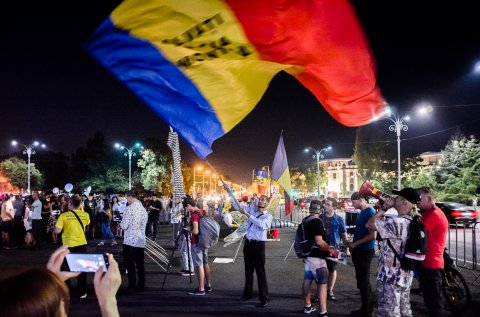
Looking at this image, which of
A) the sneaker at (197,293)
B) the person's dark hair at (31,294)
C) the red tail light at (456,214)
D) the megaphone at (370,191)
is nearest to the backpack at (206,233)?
the sneaker at (197,293)

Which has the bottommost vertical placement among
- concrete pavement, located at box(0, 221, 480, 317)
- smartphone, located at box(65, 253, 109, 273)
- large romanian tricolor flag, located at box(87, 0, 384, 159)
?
concrete pavement, located at box(0, 221, 480, 317)

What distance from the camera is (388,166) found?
2965 inches

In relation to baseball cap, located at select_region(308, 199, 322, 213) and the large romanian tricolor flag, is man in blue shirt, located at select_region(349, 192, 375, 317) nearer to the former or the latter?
baseball cap, located at select_region(308, 199, 322, 213)

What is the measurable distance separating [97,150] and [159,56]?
2866 inches

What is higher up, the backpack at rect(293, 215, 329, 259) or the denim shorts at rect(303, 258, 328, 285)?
the backpack at rect(293, 215, 329, 259)

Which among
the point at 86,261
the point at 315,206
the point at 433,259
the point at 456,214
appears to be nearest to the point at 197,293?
the point at 315,206

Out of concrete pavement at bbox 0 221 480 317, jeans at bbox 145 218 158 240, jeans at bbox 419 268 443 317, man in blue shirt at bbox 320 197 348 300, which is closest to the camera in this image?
jeans at bbox 419 268 443 317

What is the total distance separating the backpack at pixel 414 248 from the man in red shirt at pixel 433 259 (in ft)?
2.24

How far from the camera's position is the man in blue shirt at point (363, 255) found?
671cm

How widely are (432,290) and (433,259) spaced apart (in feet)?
1.37

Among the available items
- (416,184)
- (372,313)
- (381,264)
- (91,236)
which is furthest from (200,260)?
(416,184)

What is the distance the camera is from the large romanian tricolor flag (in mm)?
5309

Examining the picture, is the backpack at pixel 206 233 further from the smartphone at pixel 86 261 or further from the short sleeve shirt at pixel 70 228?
the smartphone at pixel 86 261

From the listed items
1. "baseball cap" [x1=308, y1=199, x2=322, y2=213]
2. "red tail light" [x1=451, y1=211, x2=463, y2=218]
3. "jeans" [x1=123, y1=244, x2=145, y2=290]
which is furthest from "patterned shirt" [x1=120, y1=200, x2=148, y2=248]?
"red tail light" [x1=451, y1=211, x2=463, y2=218]
